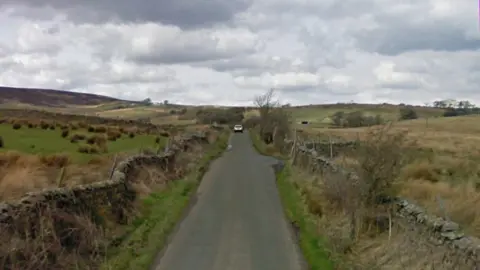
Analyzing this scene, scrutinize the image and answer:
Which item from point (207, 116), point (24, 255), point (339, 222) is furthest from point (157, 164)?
point (207, 116)

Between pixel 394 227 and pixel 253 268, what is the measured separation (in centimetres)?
347

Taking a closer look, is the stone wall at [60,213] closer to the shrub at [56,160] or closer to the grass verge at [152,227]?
the grass verge at [152,227]

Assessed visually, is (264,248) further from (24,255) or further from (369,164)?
(24,255)

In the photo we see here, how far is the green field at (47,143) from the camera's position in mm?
36791

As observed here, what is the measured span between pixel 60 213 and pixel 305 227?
23.9 ft

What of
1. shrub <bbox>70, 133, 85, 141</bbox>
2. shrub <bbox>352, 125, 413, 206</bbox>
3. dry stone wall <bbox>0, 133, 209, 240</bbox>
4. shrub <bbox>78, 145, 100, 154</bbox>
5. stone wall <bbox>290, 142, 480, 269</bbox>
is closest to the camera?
stone wall <bbox>290, 142, 480, 269</bbox>

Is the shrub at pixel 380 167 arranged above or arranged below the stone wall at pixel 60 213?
above

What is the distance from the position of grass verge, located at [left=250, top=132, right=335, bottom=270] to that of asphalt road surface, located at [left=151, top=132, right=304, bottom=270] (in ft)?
0.86

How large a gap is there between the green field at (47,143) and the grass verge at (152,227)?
933 cm

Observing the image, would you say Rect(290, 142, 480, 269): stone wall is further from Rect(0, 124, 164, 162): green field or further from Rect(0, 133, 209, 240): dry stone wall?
Rect(0, 124, 164, 162): green field

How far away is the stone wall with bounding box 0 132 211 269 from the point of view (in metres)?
10.8

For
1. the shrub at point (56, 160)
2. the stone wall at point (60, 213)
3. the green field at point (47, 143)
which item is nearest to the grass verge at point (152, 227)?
the stone wall at point (60, 213)

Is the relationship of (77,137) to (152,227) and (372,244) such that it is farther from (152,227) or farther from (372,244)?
(372,244)

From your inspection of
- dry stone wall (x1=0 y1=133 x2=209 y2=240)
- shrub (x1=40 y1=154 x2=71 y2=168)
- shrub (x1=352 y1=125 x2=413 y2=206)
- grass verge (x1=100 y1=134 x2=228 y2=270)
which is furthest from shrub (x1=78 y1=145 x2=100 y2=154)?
shrub (x1=352 y1=125 x2=413 y2=206)
